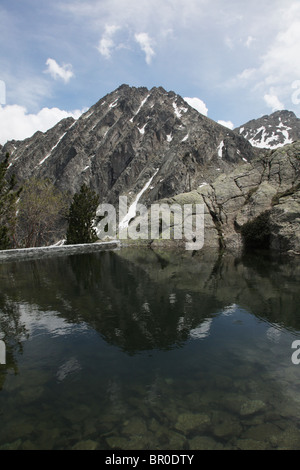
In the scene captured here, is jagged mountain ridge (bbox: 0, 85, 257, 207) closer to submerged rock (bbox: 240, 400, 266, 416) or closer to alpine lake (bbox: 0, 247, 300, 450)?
alpine lake (bbox: 0, 247, 300, 450)

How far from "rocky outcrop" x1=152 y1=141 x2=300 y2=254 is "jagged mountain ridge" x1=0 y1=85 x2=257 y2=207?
70358 millimetres

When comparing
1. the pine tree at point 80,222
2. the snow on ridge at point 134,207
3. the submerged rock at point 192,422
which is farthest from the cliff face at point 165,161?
the submerged rock at point 192,422

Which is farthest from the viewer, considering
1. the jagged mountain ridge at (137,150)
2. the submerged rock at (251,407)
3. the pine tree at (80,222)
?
the jagged mountain ridge at (137,150)

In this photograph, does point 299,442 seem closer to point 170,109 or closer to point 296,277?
point 296,277

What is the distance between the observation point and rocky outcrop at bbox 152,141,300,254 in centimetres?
3269

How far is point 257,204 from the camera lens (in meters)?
39.3

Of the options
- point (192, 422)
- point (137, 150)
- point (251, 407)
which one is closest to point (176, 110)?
point (137, 150)

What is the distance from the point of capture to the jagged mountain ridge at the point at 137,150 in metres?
128

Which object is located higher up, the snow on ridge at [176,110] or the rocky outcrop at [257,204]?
the snow on ridge at [176,110]

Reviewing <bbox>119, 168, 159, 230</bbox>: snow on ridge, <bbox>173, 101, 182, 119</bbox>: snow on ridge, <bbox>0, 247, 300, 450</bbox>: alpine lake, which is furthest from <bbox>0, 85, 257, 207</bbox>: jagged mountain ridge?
<bbox>0, 247, 300, 450</bbox>: alpine lake

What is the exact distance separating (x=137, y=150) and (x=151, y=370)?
491ft

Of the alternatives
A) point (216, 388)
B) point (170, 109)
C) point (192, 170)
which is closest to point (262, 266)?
point (216, 388)

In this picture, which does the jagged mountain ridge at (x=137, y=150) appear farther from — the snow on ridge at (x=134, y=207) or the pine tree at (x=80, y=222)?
the pine tree at (x=80, y=222)

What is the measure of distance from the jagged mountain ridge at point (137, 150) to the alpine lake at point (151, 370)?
106 metres
